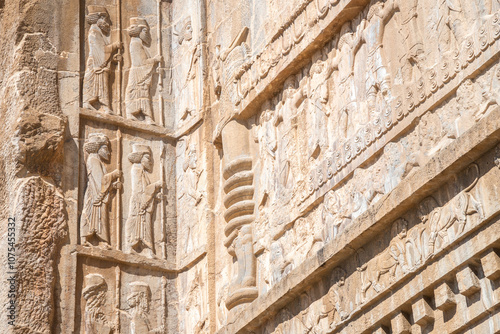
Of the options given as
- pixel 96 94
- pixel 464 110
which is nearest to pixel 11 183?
pixel 96 94

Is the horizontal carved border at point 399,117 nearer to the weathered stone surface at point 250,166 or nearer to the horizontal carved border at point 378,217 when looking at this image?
the weathered stone surface at point 250,166

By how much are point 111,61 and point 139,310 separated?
125 inches

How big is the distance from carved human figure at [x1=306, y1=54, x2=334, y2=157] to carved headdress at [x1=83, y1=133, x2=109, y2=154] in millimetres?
2934

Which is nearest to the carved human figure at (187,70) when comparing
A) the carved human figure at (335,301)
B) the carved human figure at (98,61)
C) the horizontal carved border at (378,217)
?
the carved human figure at (98,61)

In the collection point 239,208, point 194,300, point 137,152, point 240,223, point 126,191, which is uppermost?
point 137,152

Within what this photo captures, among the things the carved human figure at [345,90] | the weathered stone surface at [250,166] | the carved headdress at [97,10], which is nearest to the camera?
the weathered stone surface at [250,166]

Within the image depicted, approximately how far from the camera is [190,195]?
45.1 ft

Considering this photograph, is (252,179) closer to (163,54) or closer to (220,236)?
(220,236)

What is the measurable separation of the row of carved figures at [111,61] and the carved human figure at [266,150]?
201cm

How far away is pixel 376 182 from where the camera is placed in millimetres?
10422

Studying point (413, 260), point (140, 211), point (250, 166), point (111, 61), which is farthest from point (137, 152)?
point (413, 260)

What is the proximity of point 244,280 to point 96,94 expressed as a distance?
329cm

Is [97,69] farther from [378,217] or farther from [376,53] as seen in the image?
[378,217]

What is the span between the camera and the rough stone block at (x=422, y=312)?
922 centimetres
